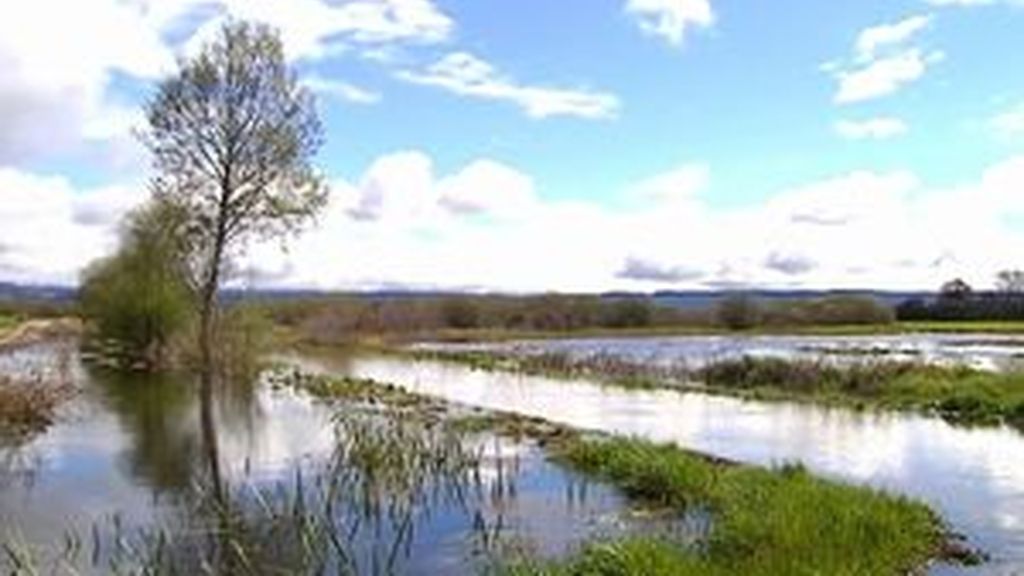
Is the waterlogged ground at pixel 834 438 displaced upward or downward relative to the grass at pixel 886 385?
downward

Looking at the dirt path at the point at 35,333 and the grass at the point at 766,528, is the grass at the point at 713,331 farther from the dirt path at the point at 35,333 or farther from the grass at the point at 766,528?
the grass at the point at 766,528

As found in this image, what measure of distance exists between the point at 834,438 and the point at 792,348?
45474 mm

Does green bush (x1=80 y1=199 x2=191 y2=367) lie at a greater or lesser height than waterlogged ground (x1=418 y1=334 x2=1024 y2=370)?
greater

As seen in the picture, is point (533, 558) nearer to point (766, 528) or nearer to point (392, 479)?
point (766, 528)

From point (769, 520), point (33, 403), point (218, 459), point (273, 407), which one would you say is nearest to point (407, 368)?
point (273, 407)

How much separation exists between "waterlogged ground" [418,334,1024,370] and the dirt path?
21.8 meters

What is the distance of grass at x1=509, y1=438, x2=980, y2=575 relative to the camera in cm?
1667

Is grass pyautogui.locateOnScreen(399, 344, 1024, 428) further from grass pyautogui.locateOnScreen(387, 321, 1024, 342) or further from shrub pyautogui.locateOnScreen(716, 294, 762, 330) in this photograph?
shrub pyautogui.locateOnScreen(716, 294, 762, 330)

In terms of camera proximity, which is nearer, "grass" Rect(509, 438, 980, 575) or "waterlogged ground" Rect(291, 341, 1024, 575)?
"grass" Rect(509, 438, 980, 575)

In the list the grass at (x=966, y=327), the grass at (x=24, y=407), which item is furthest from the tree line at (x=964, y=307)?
the grass at (x=24, y=407)

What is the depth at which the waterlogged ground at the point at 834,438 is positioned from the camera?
80.4 feet

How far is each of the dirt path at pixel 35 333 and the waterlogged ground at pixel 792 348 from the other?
21762 mm

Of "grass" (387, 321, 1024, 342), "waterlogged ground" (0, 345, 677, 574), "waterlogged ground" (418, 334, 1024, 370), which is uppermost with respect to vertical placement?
"grass" (387, 321, 1024, 342)

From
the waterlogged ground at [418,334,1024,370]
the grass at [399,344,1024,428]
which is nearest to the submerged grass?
the grass at [399,344,1024,428]
